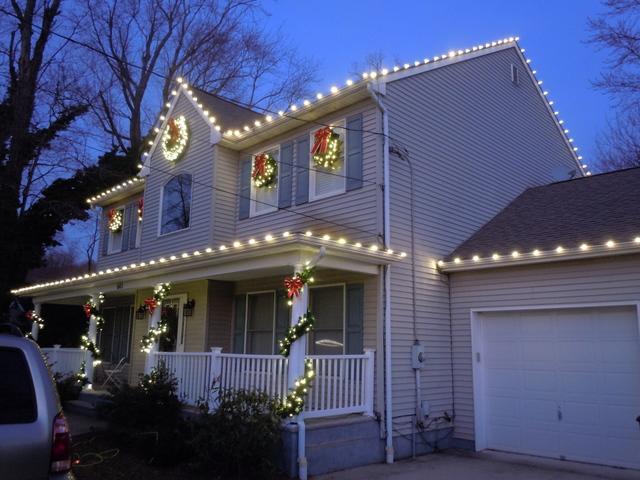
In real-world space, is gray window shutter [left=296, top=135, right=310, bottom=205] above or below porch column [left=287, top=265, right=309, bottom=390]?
above

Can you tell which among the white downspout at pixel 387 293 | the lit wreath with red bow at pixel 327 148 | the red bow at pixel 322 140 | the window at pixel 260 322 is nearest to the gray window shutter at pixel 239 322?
the window at pixel 260 322

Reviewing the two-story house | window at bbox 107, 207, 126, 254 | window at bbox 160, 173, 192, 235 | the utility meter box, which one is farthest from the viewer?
window at bbox 107, 207, 126, 254

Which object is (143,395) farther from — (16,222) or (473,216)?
(16,222)

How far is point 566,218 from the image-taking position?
404 inches

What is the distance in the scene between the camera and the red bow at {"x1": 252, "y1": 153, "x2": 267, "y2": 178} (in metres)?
11.8

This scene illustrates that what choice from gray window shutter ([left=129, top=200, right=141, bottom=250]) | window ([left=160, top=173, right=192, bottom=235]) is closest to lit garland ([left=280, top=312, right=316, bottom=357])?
window ([left=160, top=173, right=192, bottom=235])

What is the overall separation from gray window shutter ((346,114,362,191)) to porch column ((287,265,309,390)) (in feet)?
8.16

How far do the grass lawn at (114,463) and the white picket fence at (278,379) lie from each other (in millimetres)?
1222

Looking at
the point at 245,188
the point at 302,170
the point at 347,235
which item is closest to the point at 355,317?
the point at 347,235

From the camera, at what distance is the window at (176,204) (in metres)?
13.2

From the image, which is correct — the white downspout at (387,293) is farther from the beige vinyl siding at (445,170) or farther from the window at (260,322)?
the window at (260,322)

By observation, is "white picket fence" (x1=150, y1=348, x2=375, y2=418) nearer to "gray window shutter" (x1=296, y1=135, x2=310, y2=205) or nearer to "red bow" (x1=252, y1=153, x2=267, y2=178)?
"gray window shutter" (x1=296, y1=135, x2=310, y2=205)

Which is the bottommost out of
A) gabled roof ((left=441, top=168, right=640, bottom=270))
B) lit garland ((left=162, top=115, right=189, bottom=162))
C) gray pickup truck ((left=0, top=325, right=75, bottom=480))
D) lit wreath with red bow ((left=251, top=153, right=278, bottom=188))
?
gray pickup truck ((left=0, top=325, right=75, bottom=480))

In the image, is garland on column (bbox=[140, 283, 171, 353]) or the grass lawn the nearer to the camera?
the grass lawn
